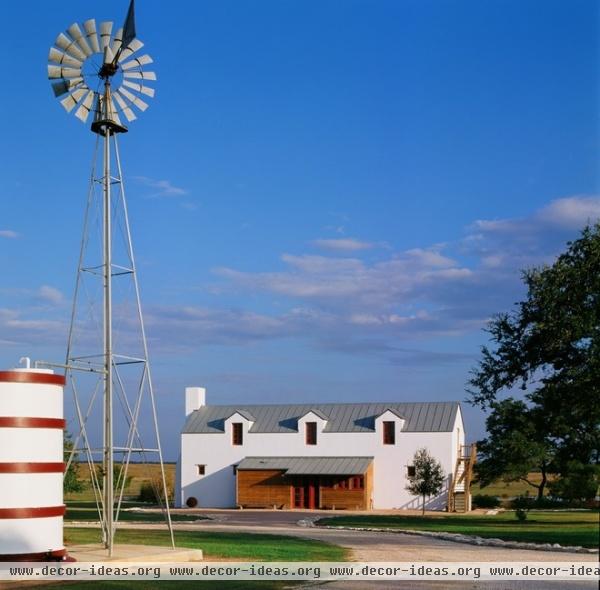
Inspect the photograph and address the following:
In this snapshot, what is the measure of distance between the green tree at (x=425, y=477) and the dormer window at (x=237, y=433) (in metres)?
12.7

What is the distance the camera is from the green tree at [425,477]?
5631 cm

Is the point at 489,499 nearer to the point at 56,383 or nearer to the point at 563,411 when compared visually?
the point at 563,411

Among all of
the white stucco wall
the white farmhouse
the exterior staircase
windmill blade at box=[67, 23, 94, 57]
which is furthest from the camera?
the white stucco wall

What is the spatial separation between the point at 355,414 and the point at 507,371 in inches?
1115

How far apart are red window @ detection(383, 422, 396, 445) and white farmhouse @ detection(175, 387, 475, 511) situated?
64mm

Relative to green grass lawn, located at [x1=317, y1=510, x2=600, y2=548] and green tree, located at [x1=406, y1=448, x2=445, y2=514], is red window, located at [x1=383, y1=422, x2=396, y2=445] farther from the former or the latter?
green grass lawn, located at [x1=317, y1=510, x2=600, y2=548]

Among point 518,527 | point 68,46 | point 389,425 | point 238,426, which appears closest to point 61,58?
point 68,46

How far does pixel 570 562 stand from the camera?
23141 millimetres

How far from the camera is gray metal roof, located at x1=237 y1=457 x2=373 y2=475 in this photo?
202 ft

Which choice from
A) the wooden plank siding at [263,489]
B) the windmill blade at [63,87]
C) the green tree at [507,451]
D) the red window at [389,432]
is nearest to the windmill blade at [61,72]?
the windmill blade at [63,87]

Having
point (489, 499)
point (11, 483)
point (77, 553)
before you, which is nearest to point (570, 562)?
point (77, 553)

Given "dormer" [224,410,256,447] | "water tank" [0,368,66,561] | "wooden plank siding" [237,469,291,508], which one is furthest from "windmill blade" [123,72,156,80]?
"dormer" [224,410,256,447]

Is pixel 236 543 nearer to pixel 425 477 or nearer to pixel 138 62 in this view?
pixel 138 62

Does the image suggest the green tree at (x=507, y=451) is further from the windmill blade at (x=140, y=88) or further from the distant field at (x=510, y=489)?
the windmill blade at (x=140, y=88)
